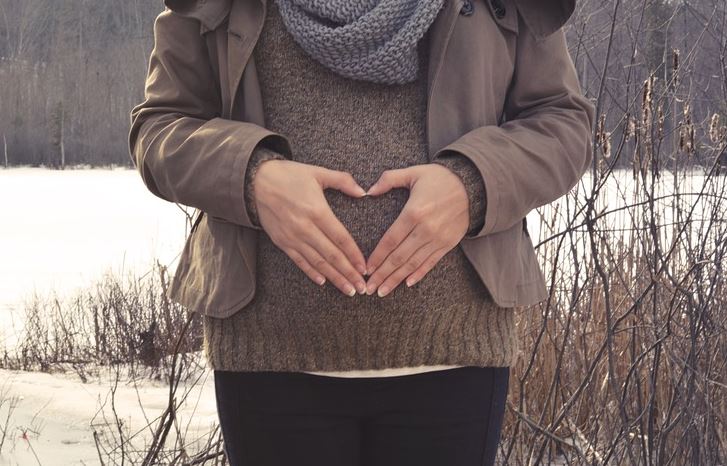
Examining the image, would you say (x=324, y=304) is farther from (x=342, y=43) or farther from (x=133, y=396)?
(x=133, y=396)

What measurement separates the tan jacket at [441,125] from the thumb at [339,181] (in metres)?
0.09

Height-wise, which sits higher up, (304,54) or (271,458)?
(304,54)

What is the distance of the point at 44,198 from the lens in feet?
60.3

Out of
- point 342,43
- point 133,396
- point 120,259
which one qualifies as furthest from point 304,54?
point 120,259

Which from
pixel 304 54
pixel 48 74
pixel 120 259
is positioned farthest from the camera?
pixel 48 74

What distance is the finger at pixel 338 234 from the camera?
118 cm

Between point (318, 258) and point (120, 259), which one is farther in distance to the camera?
point (120, 259)

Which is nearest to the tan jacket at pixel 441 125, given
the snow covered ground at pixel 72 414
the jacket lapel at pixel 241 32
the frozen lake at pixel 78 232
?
the jacket lapel at pixel 241 32

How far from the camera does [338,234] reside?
1.18 meters

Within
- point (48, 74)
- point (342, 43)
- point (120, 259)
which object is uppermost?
point (48, 74)

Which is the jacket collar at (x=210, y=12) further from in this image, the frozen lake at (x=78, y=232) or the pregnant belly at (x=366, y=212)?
the frozen lake at (x=78, y=232)

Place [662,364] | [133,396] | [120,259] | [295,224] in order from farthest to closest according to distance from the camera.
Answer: [120,259], [133,396], [662,364], [295,224]

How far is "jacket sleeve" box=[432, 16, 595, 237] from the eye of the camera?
122 centimetres

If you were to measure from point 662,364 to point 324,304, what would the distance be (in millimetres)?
2458
